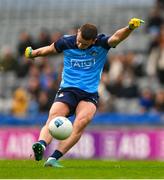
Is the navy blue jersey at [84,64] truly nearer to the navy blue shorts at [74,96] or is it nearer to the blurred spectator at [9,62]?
the navy blue shorts at [74,96]

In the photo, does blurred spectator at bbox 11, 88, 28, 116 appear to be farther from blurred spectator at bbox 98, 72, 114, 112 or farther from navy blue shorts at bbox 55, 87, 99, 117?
navy blue shorts at bbox 55, 87, 99, 117

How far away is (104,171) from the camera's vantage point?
13.9m

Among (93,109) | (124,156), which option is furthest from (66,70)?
(124,156)

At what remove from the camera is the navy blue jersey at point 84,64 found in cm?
1501

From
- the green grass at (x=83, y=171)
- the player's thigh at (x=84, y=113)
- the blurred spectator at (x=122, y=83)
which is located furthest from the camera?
the blurred spectator at (x=122, y=83)

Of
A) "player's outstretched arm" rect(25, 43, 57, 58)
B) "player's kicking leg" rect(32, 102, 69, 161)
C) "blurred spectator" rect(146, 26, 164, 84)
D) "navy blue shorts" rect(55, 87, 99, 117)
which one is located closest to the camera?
"player's kicking leg" rect(32, 102, 69, 161)

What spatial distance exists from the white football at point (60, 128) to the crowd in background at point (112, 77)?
33.1 feet

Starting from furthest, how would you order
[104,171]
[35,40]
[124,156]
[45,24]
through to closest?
[45,24], [35,40], [124,156], [104,171]

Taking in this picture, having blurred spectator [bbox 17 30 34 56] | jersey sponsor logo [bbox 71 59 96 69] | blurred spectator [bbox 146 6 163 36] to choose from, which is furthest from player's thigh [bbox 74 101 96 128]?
blurred spectator [bbox 146 6 163 36]

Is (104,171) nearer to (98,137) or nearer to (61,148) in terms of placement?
(61,148)

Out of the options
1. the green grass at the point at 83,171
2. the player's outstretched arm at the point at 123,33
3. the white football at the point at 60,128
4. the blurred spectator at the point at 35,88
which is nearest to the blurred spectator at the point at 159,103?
the blurred spectator at the point at 35,88

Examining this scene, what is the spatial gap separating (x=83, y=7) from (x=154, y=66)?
7.52 m

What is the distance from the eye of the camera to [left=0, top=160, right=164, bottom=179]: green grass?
12.9m

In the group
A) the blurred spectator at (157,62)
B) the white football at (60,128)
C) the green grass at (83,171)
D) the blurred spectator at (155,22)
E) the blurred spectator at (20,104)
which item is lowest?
the blurred spectator at (20,104)
